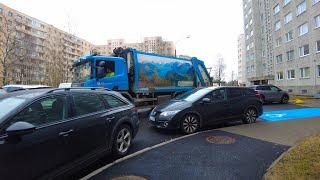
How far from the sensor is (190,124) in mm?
9258

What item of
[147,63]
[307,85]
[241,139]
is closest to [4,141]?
[241,139]

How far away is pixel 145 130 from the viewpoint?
970cm

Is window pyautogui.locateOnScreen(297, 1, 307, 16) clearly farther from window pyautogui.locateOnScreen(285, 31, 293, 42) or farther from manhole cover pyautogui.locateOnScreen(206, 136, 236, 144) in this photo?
manhole cover pyautogui.locateOnScreen(206, 136, 236, 144)

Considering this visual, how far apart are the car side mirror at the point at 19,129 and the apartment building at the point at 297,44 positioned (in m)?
33.6

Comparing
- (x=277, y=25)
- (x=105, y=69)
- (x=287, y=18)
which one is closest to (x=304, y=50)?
(x=287, y=18)

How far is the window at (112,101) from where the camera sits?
20.9 ft

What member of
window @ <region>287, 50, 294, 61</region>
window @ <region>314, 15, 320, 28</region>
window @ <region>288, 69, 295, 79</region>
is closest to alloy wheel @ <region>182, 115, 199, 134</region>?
window @ <region>314, 15, 320, 28</region>

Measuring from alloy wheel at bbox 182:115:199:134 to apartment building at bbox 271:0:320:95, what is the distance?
27359 mm

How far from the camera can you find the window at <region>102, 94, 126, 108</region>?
6374 millimetres

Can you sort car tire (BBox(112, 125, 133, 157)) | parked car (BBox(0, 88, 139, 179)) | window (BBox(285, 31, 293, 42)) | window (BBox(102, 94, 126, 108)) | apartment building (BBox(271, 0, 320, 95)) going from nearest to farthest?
parked car (BBox(0, 88, 139, 179)) → car tire (BBox(112, 125, 133, 157)) → window (BBox(102, 94, 126, 108)) → apartment building (BBox(271, 0, 320, 95)) → window (BBox(285, 31, 293, 42))

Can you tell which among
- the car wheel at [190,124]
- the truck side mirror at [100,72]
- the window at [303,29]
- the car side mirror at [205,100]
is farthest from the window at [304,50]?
the car wheel at [190,124]

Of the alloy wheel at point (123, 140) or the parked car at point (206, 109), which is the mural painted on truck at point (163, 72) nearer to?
the parked car at point (206, 109)

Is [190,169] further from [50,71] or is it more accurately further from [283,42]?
[50,71]

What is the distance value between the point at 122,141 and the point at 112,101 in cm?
93
